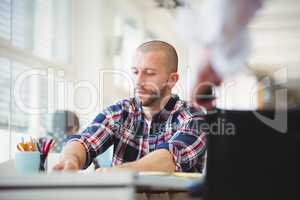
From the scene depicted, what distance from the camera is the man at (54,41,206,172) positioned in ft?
5.13

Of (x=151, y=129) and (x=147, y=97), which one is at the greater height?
(x=147, y=97)

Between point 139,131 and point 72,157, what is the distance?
1.24ft

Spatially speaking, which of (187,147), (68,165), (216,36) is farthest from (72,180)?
(216,36)

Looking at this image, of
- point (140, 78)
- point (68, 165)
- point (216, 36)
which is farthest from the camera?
point (216, 36)

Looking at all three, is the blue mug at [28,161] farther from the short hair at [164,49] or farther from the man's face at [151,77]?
the short hair at [164,49]

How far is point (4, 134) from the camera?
101 inches

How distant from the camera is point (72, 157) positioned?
4.71ft

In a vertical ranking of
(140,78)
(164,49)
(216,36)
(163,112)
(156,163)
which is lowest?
(156,163)

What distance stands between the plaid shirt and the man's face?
4cm

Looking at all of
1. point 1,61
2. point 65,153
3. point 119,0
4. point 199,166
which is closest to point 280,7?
point 119,0

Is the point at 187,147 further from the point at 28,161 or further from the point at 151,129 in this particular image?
the point at 28,161

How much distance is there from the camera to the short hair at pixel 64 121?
3080mm

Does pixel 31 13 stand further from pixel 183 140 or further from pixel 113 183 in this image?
pixel 113 183

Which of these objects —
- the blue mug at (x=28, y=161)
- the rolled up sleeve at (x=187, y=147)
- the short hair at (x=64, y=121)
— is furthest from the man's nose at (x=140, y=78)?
the short hair at (x=64, y=121)
